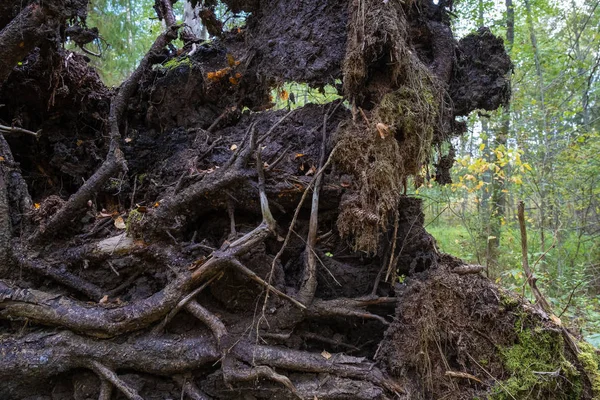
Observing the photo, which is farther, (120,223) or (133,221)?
(120,223)

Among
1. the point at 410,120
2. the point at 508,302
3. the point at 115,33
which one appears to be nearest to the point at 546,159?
the point at 508,302

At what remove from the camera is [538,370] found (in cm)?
283

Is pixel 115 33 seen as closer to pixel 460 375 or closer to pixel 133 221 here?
pixel 133 221

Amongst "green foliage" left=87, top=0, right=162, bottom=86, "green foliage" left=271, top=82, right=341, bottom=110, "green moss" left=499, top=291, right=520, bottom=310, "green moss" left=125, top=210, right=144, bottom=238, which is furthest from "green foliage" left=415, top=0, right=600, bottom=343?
"green foliage" left=87, top=0, right=162, bottom=86

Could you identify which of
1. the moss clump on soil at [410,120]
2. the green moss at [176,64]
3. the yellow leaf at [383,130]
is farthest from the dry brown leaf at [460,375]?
the green moss at [176,64]

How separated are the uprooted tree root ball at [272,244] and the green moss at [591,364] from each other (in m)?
0.02

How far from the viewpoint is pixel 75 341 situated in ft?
8.85

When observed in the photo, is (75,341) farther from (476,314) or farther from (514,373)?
(514,373)

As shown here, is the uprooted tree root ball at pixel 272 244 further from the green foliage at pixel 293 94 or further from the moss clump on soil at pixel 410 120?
the green foliage at pixel 293 94

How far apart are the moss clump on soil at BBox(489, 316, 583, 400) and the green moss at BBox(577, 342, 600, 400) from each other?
0.27 feet

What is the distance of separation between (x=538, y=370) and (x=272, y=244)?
2498mm

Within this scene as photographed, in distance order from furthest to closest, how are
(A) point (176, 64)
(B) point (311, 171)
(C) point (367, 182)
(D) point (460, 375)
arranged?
1. (A) point (176, 64)
2. (B) point (311, 171)
3. (C) point (367, 182)
4. (D) point (460, 375)

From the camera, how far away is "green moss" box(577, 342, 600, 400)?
2.73 meters

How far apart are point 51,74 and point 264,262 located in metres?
3.13
